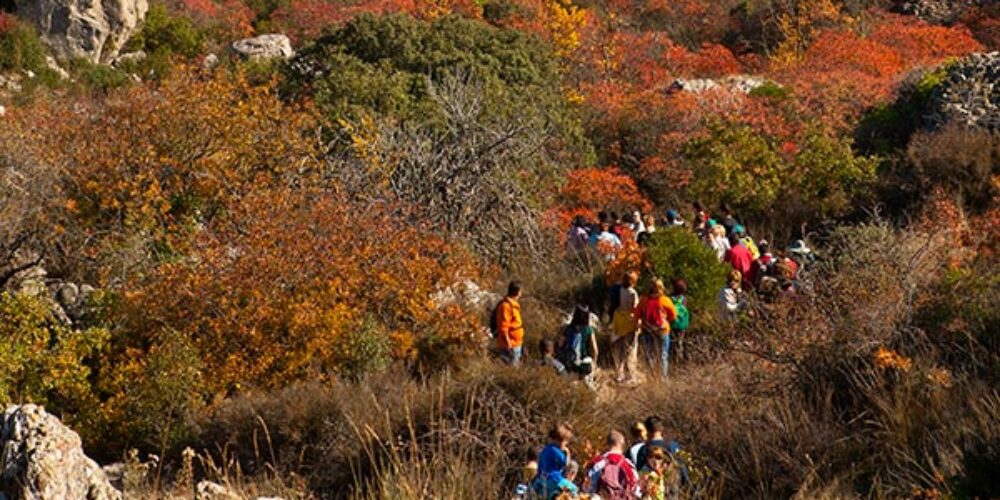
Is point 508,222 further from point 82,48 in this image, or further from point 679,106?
point 82,48

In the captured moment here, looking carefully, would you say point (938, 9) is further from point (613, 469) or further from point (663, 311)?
point (613, 469)

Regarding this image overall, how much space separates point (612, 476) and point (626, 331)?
5.70 metres

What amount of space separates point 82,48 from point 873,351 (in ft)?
112

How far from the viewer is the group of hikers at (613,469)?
21.4 feet

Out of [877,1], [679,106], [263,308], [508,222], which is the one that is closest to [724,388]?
[263,308]

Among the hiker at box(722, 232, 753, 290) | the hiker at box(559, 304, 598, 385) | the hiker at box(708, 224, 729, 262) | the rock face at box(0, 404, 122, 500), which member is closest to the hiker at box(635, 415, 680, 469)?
the rock face at box(0, 404, 122, 500)

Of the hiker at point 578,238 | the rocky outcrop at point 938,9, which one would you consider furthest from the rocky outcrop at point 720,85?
the rocky outcrop at point 938,9

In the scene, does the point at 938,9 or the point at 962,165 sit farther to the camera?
the point at 938,9

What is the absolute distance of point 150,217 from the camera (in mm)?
16094

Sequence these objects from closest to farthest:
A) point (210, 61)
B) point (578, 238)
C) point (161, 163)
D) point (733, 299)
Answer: point (733, 299) → point (578, 238) → point (161, 163) → point (210, 61)

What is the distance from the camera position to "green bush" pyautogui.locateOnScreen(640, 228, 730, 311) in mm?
13875

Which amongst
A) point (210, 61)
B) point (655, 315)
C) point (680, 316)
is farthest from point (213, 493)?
point (210, 61)

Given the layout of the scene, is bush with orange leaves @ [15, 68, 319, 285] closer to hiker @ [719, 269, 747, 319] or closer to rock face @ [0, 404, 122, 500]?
hiker @ [719, 269, 747, 319]

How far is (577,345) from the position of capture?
1200cm
